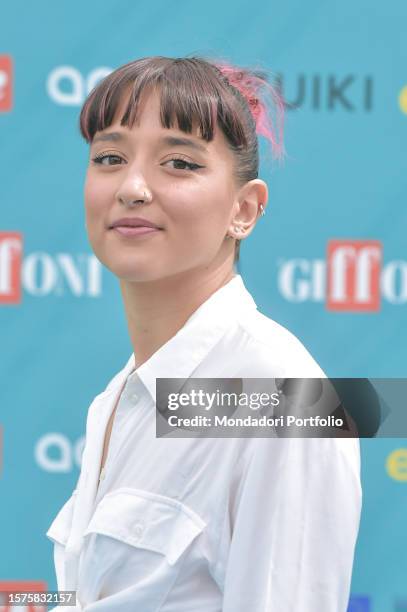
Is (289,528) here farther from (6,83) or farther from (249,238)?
(6,83)

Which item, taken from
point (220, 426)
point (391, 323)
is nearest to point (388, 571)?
point (391, 323)

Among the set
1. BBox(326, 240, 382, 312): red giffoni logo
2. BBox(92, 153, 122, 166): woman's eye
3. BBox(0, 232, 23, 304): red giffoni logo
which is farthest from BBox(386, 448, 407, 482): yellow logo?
BBox(92, 153, 122, 166): woman's eye

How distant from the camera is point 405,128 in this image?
1.92 meters

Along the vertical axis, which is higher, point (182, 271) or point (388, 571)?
point (182, 271)

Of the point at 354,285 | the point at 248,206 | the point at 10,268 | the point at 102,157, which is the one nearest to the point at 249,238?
the point at 354,285

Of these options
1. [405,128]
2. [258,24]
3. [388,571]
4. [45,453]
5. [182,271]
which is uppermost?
[258,24]

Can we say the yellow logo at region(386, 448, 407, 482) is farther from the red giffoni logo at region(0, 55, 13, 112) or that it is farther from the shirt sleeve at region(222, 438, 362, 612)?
the red giffoni logo at region(0, 55, 13, 112)

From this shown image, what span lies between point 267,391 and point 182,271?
19 centimetres

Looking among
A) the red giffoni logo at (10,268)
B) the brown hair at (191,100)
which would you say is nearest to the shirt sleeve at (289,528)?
the brown hair at (191,100)

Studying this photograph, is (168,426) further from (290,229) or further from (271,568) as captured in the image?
(290,229)

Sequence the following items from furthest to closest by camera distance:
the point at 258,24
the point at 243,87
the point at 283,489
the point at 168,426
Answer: the point at 258,24
the point at 243,87
the point at 168,426
the point at 283,489

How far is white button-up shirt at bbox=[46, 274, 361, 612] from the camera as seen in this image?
0.96 meters

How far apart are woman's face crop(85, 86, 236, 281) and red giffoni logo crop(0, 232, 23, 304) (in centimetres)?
84

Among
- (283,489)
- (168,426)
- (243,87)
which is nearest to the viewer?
(283,489)
